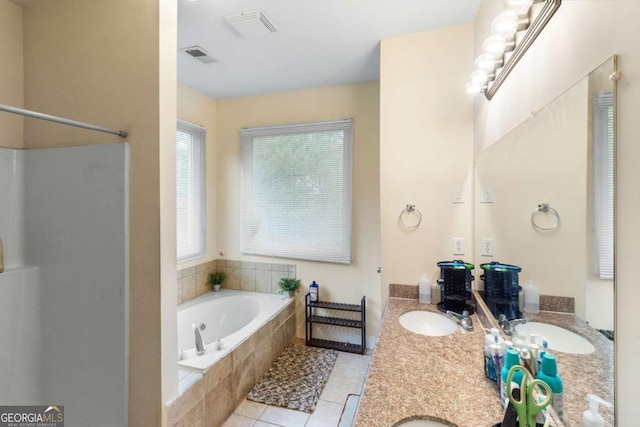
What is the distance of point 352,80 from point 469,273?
1985 mm

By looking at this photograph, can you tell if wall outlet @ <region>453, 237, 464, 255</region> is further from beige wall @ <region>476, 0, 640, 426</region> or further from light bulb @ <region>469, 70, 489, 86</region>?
beige wall @ <region>476, 0, 640, 426</region>

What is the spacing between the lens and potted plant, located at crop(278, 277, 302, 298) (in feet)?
9.40

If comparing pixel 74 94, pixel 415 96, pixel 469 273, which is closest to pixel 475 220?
pixel 469 273

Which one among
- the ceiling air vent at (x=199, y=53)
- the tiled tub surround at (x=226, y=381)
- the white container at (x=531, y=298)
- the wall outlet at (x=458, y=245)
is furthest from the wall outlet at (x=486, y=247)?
the ceiling air vent at (x=199, y=53)

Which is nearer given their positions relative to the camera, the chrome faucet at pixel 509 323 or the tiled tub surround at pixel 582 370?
the tiled tub surround at pixel 582 370

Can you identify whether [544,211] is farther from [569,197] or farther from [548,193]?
[569,197]

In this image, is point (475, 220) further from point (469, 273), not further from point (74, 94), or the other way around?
point (74, 94)

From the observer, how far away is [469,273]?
174 cm

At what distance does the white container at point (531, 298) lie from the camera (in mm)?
960

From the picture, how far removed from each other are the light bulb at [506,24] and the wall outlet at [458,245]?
47.5 inches

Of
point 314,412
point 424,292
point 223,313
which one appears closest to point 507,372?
point 424,292

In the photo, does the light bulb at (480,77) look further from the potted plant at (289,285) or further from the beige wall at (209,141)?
the beige wall at (209,141)

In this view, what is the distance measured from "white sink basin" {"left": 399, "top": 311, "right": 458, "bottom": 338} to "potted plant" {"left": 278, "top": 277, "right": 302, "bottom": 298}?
1399 millimetres

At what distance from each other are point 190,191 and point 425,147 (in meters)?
2.28
